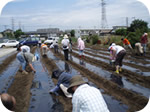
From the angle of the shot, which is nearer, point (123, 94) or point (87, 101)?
point (87, 101)

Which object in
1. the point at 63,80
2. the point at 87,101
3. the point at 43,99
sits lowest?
the point at 43,99

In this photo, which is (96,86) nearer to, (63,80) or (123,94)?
(123,94)

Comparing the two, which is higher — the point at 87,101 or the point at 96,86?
the point at 87,101

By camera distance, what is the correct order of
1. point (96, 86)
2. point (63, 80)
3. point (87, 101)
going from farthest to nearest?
point (96, 86)
point (63, 80)
point (87, 101)

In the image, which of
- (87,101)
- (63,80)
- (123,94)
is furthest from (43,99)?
(87,101)

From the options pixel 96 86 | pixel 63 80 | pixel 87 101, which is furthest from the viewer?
pixel 96 86

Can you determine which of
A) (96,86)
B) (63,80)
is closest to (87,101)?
(63,80)

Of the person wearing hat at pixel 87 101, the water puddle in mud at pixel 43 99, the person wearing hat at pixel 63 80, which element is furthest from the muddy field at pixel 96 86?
the person wearing hat at pixel 87 101

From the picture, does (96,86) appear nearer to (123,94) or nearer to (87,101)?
(123,94)

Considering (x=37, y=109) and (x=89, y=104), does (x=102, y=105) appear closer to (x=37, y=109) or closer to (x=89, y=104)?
(x=89, y=104)

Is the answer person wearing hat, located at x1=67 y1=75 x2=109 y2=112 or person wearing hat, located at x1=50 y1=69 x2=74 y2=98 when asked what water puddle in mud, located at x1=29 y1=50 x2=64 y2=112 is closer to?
person wearing hat, located at x1=50 y1=69 x2=74 y2=98

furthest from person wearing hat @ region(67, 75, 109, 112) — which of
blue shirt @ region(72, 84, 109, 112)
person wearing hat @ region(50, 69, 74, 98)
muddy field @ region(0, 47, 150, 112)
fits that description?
person wearing hat @ region(50, 69, 74, 98)

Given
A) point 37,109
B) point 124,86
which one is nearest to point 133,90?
point 124,86

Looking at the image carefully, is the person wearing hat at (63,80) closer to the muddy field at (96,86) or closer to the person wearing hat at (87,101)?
the muddy field at (96,86)
